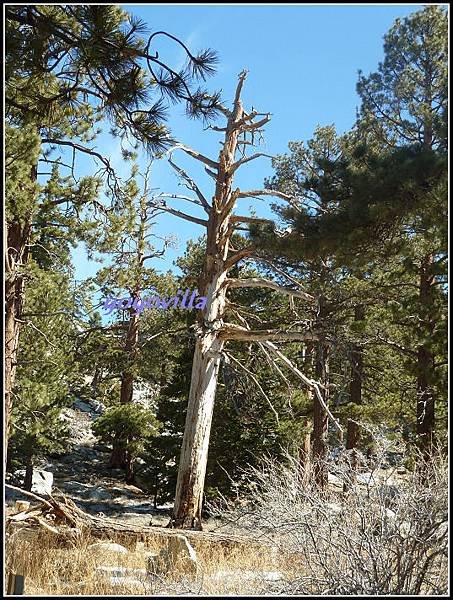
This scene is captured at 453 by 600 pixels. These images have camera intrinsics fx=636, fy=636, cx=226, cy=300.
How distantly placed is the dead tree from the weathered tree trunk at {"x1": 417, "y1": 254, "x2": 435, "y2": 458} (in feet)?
4.10

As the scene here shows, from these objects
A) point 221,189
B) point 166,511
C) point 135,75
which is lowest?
point 166,511

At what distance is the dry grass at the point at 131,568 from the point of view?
A: 4.43 metres

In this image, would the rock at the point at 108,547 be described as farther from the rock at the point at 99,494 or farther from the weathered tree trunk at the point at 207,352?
the rock at the point at 99,494

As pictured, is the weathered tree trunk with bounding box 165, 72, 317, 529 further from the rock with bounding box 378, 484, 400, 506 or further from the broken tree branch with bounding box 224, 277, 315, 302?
the rock with bounding box 378, 484, 400, 506

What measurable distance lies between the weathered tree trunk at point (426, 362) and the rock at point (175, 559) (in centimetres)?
289

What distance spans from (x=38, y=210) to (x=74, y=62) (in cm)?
329

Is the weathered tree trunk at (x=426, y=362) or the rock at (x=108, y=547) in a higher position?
the weathered tree trunk at (x=426, y=362)

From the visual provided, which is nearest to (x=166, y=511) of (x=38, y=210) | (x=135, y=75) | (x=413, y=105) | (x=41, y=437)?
(x=41, y=437)

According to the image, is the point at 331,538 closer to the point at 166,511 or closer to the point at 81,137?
the point at 81,137

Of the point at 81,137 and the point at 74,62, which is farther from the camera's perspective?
the point at 81,137

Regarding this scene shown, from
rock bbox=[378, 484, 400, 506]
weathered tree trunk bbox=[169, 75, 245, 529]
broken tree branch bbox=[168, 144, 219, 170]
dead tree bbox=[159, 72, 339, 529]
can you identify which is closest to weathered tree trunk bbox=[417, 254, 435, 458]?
dead tree bbox=[159, 72, 339, 529]

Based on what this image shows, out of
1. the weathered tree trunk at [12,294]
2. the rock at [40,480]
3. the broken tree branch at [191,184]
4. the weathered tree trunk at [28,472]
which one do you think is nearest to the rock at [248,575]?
the weathered tree trunk at [12,294]

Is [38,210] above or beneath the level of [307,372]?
above

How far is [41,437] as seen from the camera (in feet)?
41.3
